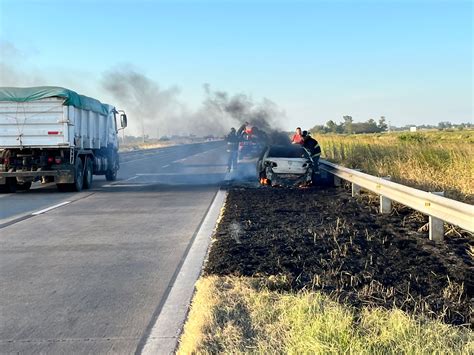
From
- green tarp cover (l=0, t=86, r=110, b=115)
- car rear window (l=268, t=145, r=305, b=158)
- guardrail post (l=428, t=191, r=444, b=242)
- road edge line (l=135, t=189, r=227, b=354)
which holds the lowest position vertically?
road edge line (l=135, t=189, r=227, b=354)

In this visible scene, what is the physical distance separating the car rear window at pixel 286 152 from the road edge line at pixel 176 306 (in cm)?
808

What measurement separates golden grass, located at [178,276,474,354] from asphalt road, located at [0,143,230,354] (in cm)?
59

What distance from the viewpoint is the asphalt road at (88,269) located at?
4574 mm

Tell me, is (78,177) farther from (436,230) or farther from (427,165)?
(436,230)

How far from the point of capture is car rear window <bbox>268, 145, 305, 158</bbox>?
1662cm

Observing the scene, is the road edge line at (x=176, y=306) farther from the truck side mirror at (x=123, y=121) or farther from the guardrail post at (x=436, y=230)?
the truck side mirror at (x=123, y=121)

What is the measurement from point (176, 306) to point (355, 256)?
2656 mm

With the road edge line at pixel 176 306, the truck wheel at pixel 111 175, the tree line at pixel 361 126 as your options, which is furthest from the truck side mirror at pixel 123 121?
the tree line at pixel 361 126

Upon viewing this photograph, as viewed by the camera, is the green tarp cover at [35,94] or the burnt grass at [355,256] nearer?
the burnt grass at [355,256]

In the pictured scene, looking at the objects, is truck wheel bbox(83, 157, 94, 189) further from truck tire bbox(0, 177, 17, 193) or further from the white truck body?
truck tire bbox(0, 177, 17, 193)

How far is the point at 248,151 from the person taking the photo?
30844mm

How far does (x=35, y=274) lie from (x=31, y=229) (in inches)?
136

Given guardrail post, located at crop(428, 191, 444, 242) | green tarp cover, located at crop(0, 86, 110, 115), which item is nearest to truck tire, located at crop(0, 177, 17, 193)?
green tarp cover, located at crop(0, 86, 110, 115)

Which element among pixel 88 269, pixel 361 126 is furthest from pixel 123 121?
pixel 361 126
